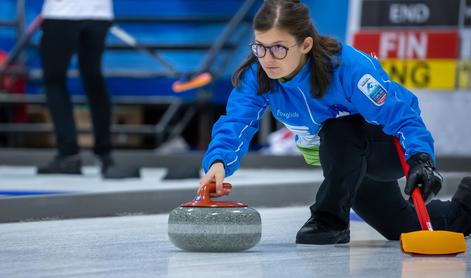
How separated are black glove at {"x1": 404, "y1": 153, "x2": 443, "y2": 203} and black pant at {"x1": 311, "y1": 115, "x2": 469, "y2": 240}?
0.23 m

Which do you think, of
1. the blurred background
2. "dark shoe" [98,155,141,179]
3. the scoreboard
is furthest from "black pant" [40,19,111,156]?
the blurred background

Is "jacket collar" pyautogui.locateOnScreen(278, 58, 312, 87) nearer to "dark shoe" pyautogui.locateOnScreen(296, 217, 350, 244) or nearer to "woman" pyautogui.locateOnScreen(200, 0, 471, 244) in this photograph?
"woman" pyautogui.locateOnScreen(200, 0, 471, 244)

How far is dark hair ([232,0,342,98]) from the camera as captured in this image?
251cm

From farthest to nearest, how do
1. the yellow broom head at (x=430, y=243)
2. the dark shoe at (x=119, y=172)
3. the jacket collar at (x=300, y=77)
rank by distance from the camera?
the dark shoe at (x=119, y=172) → the jacket collar at (x=300, y=77) → the yellow broom head at (x=430, y=243)

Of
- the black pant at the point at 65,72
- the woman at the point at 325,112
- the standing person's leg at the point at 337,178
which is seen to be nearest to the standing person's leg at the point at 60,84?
the black pant at the point at 65,72

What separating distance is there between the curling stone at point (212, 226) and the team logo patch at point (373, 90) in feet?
1.28

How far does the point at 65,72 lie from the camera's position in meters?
5.14

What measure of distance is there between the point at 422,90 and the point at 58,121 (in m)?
2.09

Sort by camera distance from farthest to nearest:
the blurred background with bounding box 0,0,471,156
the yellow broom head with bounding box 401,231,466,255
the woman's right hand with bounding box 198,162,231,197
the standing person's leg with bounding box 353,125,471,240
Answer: the blurred background with bounding box 0,0,471,156 → the standing person's leg with bounding box 353,125,471,240 → the woman's right hand with bounding box 198,162,231,197 → the yellow broom head with bounding box 401,231,466,255

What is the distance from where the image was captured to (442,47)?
237 inches

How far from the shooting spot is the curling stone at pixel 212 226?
7.81ft

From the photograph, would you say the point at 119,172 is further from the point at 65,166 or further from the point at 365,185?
the point at 365,185

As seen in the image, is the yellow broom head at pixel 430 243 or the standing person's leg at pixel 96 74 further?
the standing person's leg at pixel 96 74

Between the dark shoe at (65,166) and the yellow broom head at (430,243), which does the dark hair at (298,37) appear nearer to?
the yellow broom head at (430,243)
